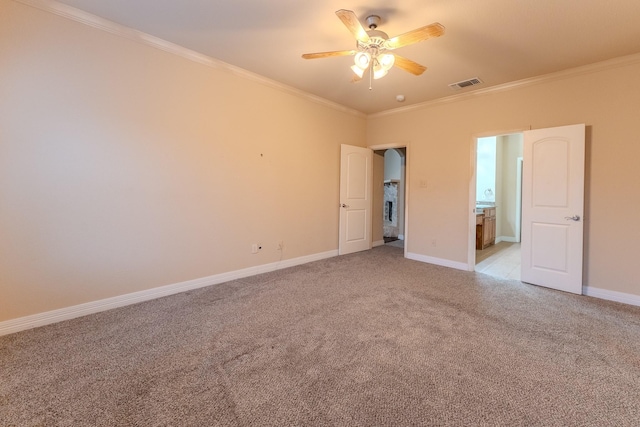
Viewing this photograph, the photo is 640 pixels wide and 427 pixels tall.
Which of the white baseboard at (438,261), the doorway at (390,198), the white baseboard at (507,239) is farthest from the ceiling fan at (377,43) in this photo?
the white baseboard at (507,239)

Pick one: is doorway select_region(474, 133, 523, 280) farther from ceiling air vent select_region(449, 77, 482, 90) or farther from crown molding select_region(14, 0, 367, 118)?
crown molding select_region(14, 0, 367, 118)

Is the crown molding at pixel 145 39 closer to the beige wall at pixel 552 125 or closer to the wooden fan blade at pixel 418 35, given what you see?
the wooden fan blade at pixel 418 35

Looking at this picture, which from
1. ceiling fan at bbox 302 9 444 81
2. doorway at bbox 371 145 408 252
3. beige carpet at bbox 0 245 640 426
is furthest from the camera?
doorway at bbox 371 145 408 252

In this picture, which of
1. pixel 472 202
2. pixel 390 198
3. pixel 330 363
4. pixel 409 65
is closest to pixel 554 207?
pixel 472 202

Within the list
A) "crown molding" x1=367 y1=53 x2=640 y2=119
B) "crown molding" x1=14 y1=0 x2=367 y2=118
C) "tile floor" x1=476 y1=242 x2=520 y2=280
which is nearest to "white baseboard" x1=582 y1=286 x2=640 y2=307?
"tile floor" x1=476 y1=242 x2=520 y2=280

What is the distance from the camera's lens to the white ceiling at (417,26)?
2258 mm

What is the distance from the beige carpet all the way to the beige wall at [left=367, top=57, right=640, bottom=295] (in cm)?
75

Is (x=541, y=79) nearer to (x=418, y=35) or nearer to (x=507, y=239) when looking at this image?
(x=418, y=35)

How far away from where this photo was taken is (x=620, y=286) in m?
3.02

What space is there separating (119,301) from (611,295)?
5.35 meters

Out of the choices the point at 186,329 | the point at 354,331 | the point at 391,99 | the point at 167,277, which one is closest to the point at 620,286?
the point at 354,331

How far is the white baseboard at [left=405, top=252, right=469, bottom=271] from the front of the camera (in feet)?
14.0

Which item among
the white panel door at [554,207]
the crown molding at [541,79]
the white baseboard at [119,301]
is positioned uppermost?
the crown molding at [541,79]

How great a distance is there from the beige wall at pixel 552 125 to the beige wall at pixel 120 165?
2.47 metres
